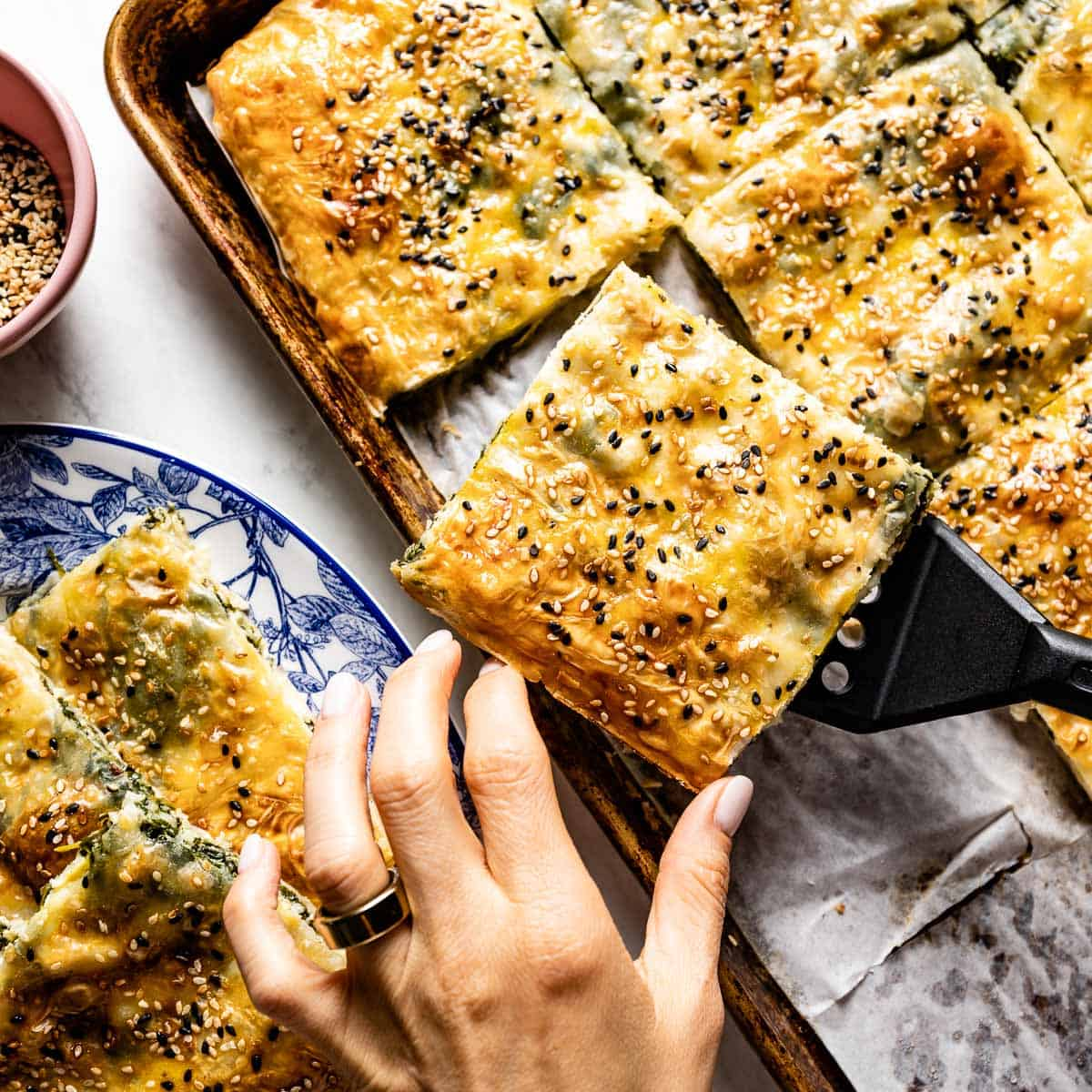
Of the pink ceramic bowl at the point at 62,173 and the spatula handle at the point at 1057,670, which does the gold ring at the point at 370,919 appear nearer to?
the spatula handle at the point at 1057,670

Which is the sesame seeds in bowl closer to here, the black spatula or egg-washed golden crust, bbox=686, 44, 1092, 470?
egg-washed golden crust, bbox=686, 44, 1092, 470

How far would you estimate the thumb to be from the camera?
2.89 m

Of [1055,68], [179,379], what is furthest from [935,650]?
[179,379]

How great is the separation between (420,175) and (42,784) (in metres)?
2.10

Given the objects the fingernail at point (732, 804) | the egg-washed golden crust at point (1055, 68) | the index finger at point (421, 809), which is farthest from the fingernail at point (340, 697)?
the egg-washed golden crust at point (1055, 68)

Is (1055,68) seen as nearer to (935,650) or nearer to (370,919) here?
(935,650)

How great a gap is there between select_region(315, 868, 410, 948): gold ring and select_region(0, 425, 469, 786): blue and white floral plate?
3.34ft

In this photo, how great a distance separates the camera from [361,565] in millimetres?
3979

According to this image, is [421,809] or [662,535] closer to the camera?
[421,809]

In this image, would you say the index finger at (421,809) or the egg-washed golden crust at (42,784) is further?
the egg-washed golden crust at (42,784)

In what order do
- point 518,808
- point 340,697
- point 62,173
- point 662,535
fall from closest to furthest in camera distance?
point 518,808 < point 340,697 < point 662,535 < point 62,173

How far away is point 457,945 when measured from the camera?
8.52 feet

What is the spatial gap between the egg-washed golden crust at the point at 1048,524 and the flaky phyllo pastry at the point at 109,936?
228 cm

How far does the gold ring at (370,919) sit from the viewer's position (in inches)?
103
